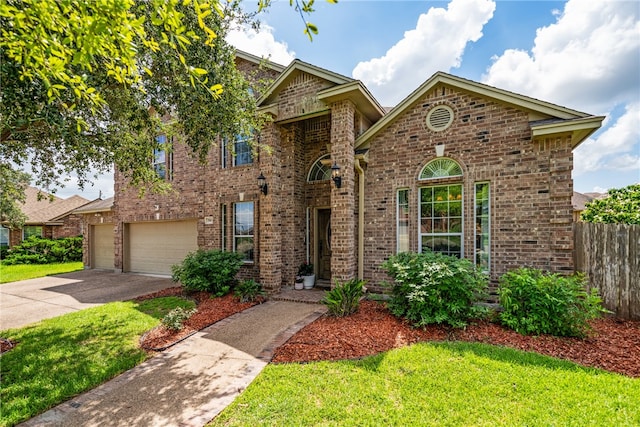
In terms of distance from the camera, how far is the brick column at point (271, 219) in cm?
812

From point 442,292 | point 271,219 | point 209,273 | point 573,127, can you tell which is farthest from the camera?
point 209,273

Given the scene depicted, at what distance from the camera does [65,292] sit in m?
9.75

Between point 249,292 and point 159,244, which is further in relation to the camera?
point 159,244

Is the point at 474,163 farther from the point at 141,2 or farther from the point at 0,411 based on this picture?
the point at 0,411

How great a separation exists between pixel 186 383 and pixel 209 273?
4.68m

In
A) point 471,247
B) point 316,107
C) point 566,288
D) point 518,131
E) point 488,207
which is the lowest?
point 566,288


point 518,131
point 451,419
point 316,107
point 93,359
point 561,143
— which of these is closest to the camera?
point 451,419

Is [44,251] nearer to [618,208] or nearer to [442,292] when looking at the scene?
[442,292]

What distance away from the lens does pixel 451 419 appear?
3.05 metres

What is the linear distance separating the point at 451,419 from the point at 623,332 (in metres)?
4.54

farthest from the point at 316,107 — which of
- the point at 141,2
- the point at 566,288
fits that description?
the point at 566,288

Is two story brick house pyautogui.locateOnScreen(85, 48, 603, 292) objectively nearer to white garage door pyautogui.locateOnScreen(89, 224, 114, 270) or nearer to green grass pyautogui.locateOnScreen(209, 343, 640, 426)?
green grass pyautogui.locateOnScreen(209, 343, 640, 426)

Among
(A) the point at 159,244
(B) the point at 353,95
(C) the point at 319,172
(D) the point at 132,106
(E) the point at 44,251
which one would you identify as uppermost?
(B) the point at 353,95

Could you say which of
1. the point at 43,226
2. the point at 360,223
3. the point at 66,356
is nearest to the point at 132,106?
the point at 66,356
